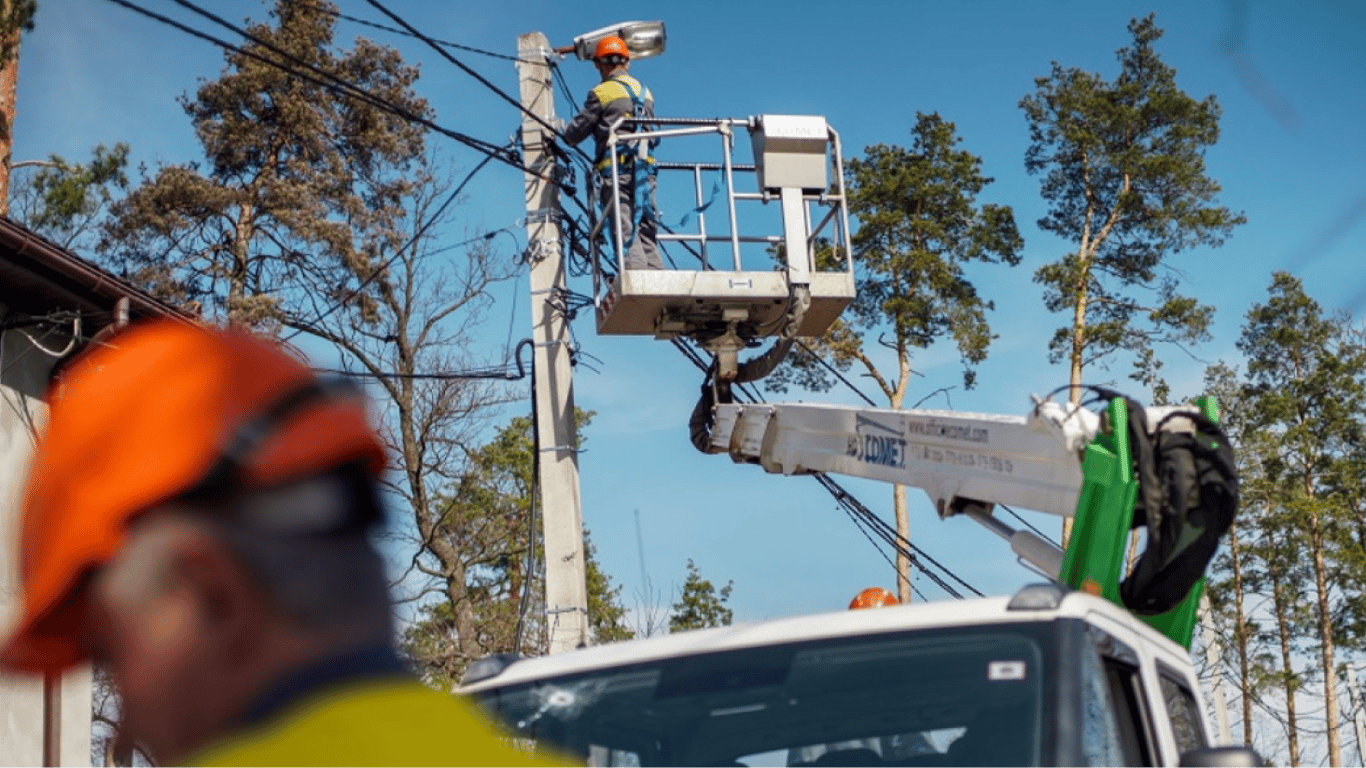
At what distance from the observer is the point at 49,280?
1292cm

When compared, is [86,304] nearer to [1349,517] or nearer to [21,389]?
[21,389]

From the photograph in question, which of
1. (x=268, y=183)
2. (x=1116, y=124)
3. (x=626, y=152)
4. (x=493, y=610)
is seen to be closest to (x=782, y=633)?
(x=626, y=152)

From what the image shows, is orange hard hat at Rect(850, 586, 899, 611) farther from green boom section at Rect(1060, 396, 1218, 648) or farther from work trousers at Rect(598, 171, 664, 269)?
work trousers at Rect(598, 171, 664, 269)

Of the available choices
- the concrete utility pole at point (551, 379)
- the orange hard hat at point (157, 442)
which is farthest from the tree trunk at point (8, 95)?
the orange hard hat at point (157, 442)

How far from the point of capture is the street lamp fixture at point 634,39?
13438 millimetres

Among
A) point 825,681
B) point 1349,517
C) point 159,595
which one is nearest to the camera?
point 159,595

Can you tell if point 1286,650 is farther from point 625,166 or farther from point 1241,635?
point 625,166

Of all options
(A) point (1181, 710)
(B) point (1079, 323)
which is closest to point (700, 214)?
(A) point (1181, 710)

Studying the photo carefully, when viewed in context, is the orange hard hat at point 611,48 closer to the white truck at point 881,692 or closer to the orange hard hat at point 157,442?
the white truck at point 881,692

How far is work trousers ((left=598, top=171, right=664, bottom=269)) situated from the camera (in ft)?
40.2

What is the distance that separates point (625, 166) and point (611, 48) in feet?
3.84

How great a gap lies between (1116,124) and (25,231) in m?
27.7

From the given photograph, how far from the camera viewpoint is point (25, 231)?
476 inches

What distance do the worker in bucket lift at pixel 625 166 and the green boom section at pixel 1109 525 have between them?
245 inches
